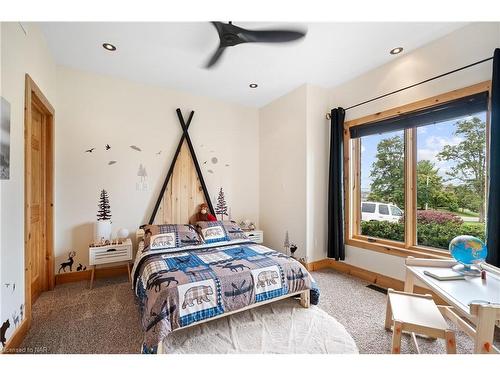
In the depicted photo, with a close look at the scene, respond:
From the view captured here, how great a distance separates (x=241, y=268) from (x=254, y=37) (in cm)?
203

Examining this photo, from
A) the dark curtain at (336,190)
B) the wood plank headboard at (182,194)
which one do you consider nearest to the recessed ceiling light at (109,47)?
the wood plank headboard at (182,194)

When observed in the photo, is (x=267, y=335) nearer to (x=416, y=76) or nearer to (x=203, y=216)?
(x=203, y=216)

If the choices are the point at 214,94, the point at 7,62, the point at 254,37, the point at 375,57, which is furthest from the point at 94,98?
the point at 375,57

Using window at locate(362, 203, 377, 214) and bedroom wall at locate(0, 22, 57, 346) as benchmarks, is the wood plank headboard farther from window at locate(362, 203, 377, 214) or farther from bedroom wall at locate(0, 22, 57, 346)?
window at locate(362, 203, 377, 214)

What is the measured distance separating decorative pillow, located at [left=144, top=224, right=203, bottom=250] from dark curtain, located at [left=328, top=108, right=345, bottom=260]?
189 cm

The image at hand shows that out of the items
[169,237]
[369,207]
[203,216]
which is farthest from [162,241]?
[369,207]

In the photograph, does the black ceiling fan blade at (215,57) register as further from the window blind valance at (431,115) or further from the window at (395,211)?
the window at (395,211)

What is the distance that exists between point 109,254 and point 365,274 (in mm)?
3287

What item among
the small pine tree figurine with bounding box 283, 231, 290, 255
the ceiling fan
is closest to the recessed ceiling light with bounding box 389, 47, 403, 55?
the ceiling fan

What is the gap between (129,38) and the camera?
2.24 meters

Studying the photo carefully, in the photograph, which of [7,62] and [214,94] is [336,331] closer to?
[7,62]

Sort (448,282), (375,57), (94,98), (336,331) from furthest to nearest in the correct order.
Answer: (94,98)
(375,57)
(336,331)
(448,282)

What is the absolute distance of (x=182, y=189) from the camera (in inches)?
138

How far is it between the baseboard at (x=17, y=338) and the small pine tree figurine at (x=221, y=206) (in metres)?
2.48
